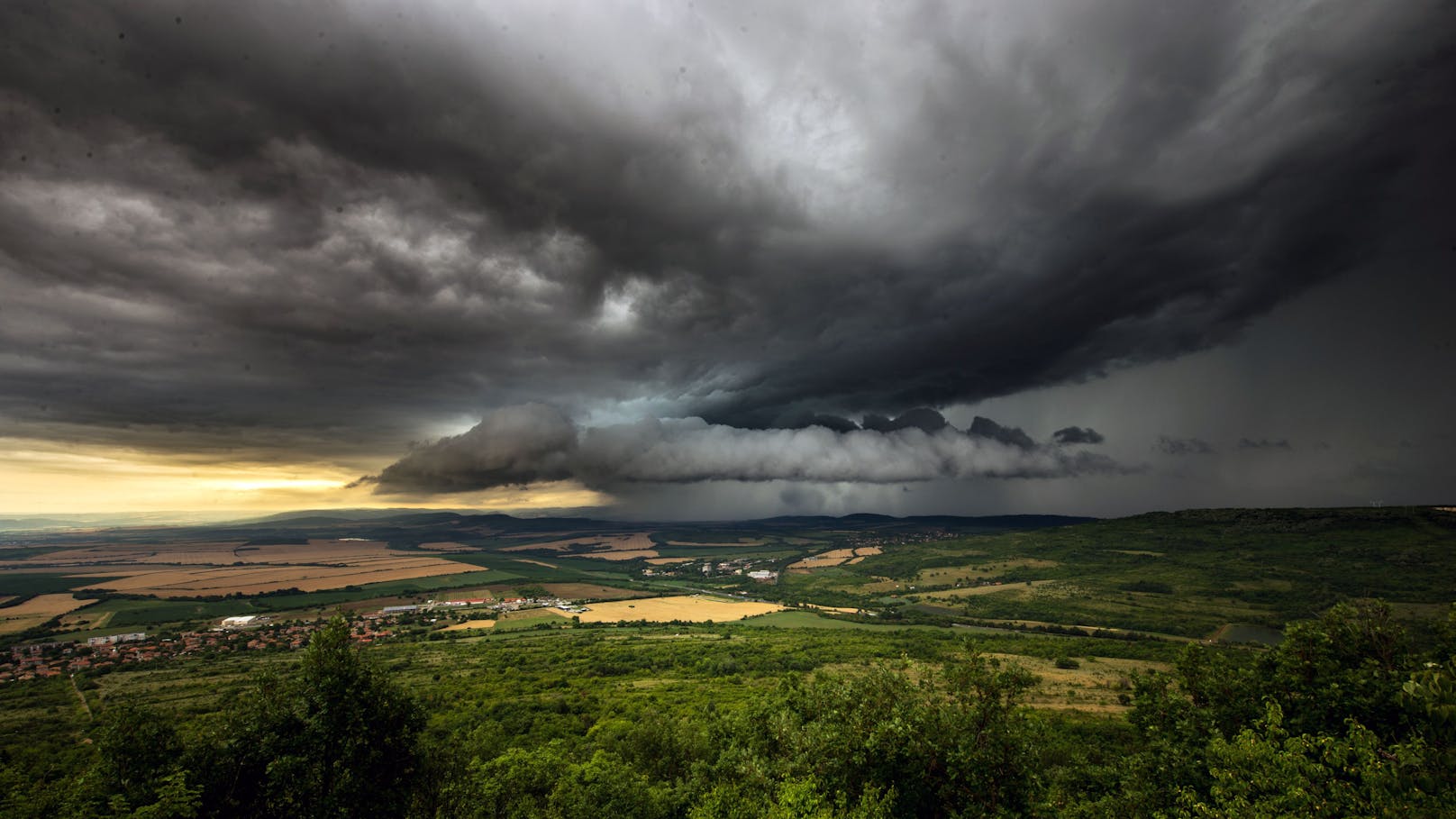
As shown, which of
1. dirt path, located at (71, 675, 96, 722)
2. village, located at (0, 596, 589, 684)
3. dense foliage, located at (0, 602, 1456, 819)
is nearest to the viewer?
dense foliage, located at (0, 602, 1456, 819)

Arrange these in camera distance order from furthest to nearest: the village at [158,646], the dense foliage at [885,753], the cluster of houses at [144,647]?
the village at [158,646]
the cluster of houses at [144,647]
the dense foliage at [885,753]

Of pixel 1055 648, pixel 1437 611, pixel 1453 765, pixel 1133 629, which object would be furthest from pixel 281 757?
pixel 1437 611

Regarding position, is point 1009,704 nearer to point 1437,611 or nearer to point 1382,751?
point 1382,751

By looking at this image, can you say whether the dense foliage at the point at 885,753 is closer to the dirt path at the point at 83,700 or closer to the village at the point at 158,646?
the dirt path at the point at 83,700

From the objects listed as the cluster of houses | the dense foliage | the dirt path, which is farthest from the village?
the dense foliage

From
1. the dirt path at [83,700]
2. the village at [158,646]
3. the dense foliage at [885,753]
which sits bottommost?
the village at [158,646]

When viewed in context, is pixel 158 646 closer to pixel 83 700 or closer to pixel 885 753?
pixel 83 700

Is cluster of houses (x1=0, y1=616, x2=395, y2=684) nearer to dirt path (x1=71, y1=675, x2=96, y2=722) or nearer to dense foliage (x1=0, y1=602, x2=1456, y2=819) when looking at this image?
dirt path (x1=71, y1=675, x2=96, y2=722)

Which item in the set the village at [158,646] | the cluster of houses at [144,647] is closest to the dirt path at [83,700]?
the village at [158,646]

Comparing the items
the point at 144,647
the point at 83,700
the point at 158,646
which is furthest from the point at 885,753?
the point at 158,646

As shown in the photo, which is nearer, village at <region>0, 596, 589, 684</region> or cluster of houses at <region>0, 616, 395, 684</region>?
cluster of houses at <region>0, 616, 395, 684</region>

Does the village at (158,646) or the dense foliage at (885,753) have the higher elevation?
the dense foliage at (885,753)

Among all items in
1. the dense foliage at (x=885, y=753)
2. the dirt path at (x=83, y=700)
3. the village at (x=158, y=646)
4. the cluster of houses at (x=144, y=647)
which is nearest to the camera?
the dense foliage at (x=885, y=753)

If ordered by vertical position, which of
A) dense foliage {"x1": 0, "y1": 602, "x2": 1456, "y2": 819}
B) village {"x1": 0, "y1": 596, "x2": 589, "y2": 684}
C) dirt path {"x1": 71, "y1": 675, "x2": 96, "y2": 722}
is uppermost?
dense foliage {"x1": 0, "y1": 602, "x2": 1456, "y2": 819}
